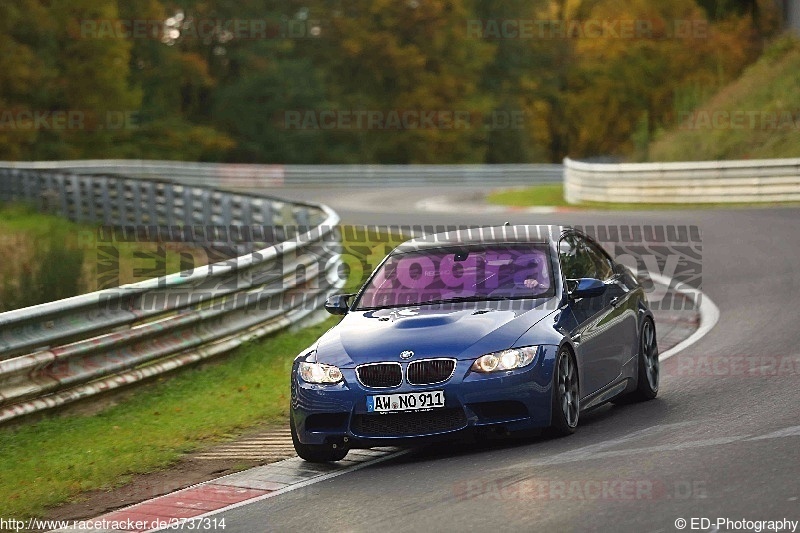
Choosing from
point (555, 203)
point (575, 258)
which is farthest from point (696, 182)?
point (575, 258)

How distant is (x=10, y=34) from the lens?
210 feet

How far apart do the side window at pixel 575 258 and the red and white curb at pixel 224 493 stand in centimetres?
200

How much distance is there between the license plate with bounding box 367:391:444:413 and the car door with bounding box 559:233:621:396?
1238mm

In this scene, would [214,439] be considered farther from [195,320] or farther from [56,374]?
[195,320]

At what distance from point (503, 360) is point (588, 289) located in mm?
1221

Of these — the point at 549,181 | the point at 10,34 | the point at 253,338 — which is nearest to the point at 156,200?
the point at 253,338

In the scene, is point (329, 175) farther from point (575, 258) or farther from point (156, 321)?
point (575, 258)

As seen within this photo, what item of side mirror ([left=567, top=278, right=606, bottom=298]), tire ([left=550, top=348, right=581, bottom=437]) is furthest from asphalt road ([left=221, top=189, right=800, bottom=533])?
side mirror ([left=567, top=278, right=606, bottom=298])

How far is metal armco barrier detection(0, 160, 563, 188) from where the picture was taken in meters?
55.0

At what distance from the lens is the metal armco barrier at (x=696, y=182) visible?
31359 millimetres

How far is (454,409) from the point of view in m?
9.20

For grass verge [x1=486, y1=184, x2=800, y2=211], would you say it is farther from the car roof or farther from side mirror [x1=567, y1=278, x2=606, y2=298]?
side mirror [x1=567, y1=278, x2=606, y2=298]

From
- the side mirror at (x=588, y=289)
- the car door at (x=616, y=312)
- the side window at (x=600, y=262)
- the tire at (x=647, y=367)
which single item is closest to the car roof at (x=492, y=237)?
the side window at (x=600, y=262)

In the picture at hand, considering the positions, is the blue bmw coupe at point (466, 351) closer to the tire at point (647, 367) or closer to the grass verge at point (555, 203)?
the tire at point (647, 367)
